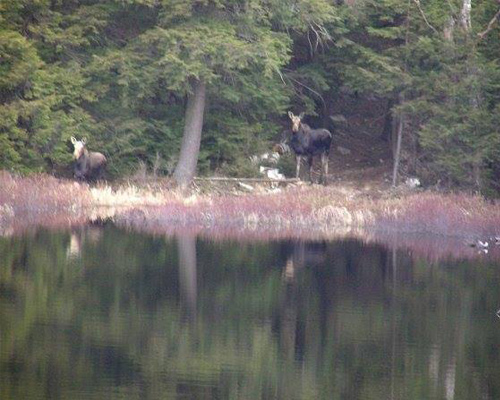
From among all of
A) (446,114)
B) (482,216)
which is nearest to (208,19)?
(446,114)

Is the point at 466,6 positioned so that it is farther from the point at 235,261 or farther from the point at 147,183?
the point at 235,261

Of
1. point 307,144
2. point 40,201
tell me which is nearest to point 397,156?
point 307,144

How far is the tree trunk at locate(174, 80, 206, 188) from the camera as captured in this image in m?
31.9

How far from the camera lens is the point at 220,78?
106 feet

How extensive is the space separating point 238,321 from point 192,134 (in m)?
16.8

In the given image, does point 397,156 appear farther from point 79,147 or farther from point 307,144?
point 79,147

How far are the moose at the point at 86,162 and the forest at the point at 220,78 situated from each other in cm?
35

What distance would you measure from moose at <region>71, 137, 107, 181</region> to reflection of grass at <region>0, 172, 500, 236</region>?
1635 millimetres

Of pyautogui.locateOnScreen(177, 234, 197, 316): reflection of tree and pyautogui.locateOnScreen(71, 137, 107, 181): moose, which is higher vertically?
pyautogui.locateOnScreen(71, 137, 107, 181): moose

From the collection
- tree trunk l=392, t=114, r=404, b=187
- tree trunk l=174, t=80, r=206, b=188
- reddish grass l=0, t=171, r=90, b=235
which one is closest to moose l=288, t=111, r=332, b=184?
tree trunk l=392, t=114, r=404, b=187

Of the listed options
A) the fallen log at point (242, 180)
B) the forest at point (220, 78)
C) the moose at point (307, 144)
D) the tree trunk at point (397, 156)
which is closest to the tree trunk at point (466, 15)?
the forest at point (220, 78)

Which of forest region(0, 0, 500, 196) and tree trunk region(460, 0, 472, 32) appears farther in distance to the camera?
tree trunk region(460, 0, 472, 32)

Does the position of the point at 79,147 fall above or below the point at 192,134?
below

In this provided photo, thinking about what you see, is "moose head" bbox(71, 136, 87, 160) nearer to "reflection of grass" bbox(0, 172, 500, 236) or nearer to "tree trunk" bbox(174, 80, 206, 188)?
"reflection of grass" bbox(0, 172, 500, 236)
